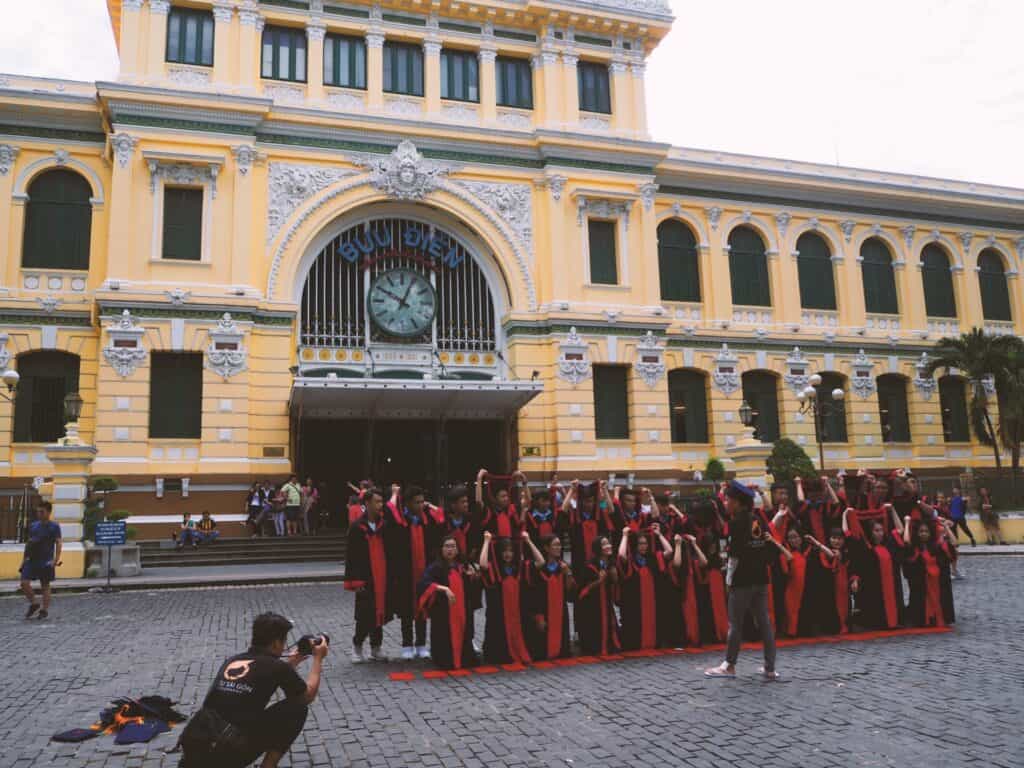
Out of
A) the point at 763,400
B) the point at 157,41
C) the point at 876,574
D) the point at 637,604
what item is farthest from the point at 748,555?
the point at 157,41

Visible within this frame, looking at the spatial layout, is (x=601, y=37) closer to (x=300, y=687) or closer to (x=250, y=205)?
(x=250, y=205)

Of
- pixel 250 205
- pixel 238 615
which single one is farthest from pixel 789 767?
pixel 250 205

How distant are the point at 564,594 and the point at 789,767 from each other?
15.1ft

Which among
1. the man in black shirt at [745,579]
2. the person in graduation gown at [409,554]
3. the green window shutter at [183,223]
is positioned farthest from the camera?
the green window shutter at [183,223]

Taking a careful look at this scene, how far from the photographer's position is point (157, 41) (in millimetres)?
25484

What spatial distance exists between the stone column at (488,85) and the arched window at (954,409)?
73.7 feet

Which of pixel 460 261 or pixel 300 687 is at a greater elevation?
pixel 460 261

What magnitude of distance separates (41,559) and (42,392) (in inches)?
525

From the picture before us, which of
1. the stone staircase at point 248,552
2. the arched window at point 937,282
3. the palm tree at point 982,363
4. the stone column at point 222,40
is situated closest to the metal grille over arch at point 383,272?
the stone column at point 222,40

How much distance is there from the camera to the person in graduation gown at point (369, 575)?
9977mm

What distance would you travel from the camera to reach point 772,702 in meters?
7.74

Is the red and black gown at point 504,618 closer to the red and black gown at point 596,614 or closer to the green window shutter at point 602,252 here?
the red and black gown at point 596,614

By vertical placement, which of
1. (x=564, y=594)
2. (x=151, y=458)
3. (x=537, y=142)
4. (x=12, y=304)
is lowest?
(x=564, y=594)

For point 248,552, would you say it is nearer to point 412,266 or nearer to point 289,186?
point 412,266
